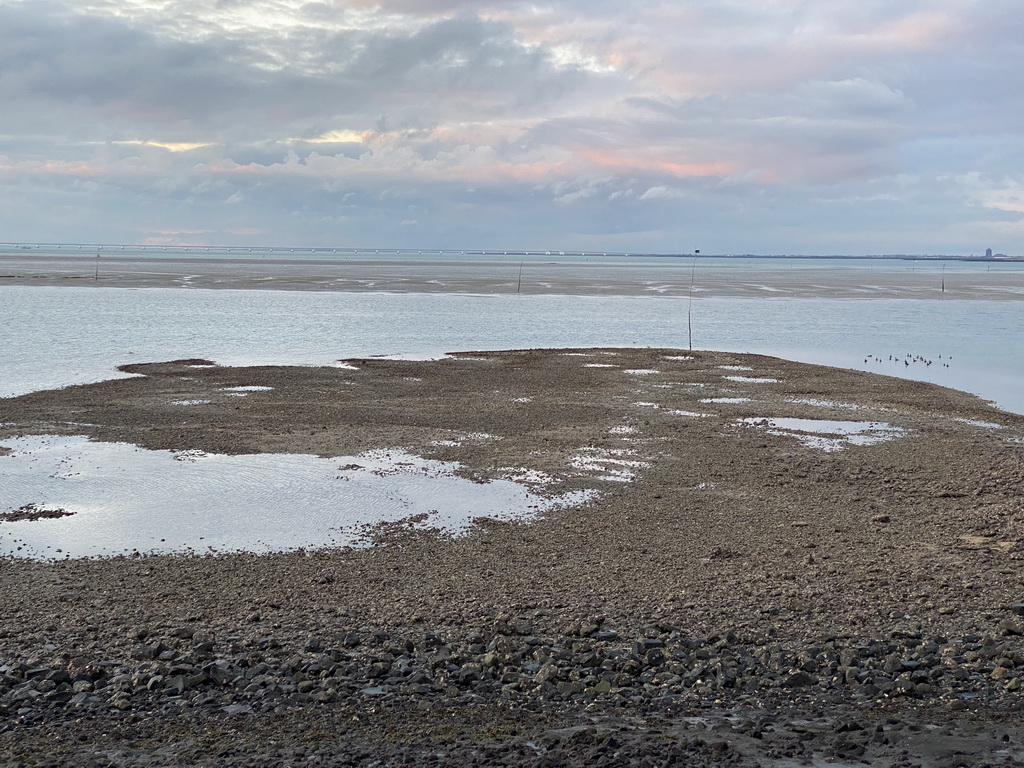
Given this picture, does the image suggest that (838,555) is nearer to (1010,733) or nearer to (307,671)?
(1010,733)

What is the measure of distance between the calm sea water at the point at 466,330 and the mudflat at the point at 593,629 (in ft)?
37.3

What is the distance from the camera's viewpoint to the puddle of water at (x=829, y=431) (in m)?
16.2

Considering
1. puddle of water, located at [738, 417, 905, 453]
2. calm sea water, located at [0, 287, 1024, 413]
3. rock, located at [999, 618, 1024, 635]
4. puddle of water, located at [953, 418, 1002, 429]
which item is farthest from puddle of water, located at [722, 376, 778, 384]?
rock, located at [999, 618, 1024, 635]

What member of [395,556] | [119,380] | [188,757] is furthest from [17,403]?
[188,757]

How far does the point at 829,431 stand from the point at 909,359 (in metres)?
14.1

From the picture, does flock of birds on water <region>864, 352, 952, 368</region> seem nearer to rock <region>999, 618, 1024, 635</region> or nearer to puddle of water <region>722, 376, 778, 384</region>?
puddle of water <region>722, 376, 778, 384</region>

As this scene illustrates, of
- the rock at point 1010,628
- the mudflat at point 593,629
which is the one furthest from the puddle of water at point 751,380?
the rock at point 1010,628

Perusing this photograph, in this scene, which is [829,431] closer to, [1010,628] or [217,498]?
[1010,628]

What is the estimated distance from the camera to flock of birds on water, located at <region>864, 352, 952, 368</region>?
28.6 m

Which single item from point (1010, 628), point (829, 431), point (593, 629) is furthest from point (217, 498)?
point (829, 431)

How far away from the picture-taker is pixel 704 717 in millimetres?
6570

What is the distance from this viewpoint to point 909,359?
2972 centimetres

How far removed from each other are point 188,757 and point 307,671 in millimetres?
1340

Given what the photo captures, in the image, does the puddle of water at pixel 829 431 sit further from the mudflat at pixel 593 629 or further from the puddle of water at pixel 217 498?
the puddle of water at pixel 217 498
